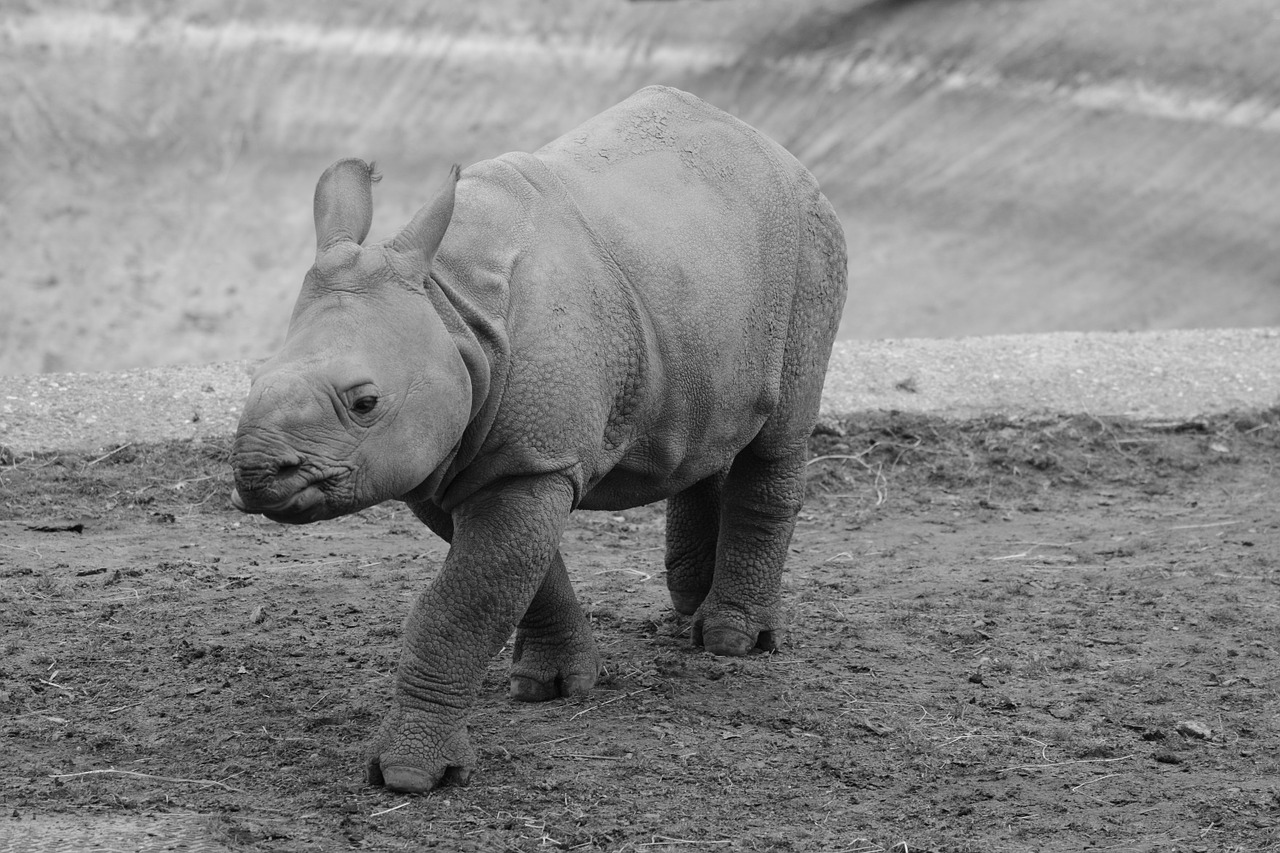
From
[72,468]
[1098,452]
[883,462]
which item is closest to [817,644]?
[883,462]

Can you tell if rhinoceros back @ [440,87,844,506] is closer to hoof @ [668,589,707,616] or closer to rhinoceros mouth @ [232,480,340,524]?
rhinoceros mouth @ [232,480,340,524]

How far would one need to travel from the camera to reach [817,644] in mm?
6707

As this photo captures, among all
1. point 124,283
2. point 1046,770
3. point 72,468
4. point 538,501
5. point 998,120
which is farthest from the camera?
point 998,120

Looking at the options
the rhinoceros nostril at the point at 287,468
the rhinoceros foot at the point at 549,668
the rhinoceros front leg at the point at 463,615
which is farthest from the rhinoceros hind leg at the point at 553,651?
Answer: the rhinoceros nostril at the point at 287,468

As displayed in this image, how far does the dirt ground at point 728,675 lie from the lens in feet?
16.2

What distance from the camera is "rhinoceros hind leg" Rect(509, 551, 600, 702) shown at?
19.2ft

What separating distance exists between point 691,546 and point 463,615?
2.03 metres

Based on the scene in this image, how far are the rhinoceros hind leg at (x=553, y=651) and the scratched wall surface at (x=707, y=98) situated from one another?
1110 centimetres

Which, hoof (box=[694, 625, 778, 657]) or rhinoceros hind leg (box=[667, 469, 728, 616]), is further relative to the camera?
rhinoceros hind leg (box=[667, 469, 728, 616])

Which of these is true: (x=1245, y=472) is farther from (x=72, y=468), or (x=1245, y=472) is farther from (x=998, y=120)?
(x=998, y=120)

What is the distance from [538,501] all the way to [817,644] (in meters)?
2.09

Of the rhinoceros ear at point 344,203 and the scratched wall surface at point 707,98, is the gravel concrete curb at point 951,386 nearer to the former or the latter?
the rhinoceros ear at point 344,203

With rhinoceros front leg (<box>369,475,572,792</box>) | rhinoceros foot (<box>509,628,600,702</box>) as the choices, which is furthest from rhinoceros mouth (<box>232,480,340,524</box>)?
rhinoceros foot (<box>509,628,600,702</box>)

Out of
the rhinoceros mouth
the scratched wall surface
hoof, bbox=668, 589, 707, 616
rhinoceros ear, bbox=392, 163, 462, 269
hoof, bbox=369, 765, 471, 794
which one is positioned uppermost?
rhinoceros ear, bbox=392, 163, 462, 269
